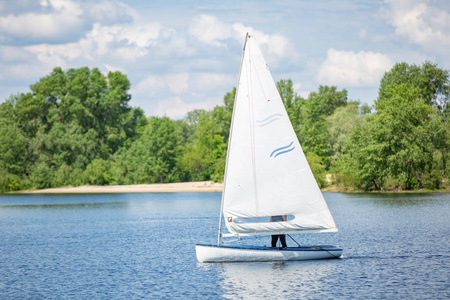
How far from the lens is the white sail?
1267 inches

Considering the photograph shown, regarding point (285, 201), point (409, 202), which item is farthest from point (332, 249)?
point (409, 202)

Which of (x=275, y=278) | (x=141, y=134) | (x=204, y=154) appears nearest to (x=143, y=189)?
(x=204, y=154)

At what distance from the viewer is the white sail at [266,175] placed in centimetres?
3219

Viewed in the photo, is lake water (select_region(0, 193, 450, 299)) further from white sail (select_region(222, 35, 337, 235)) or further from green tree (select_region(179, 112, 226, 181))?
green tree (select_region(179, 112, 226, 181))

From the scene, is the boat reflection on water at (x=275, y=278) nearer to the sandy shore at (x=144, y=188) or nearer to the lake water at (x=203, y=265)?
the lake water at (x=203, y=265)

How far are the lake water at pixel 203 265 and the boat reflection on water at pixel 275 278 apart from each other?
0.05m

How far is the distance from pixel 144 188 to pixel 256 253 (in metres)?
109

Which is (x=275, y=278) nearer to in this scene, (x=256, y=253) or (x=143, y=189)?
(x=256, y=253)

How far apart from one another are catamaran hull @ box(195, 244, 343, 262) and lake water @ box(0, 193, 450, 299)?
46 centimetres

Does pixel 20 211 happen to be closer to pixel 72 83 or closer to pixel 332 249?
pixel 332 249

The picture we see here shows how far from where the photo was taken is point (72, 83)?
150 metres

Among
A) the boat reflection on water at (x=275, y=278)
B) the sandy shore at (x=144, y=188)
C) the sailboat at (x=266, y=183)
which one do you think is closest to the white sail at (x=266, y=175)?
the sailboat at (x=266, y=183)

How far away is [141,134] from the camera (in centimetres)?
16775

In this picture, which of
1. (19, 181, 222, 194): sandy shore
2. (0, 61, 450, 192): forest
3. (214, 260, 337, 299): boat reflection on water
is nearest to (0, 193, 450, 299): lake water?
(214, 260, 337, 299): boat reflection on water
